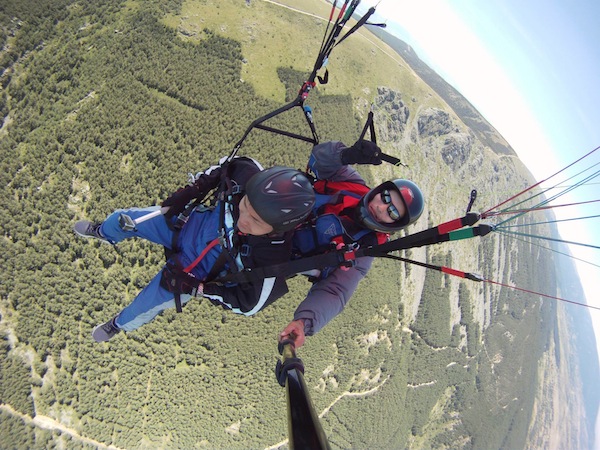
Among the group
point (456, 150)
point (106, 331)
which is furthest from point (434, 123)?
point (106, 331)

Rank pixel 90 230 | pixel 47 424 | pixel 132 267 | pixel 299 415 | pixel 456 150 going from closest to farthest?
1. pixel 299 415
2. pixel 90 230
3. pixel 47 424
4. pixel 132 267
5. pixel 456 150

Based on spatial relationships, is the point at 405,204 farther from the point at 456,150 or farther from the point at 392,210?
the point at 456,150

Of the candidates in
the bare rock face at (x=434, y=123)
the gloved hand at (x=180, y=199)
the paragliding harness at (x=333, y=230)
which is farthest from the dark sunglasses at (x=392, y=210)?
the bare rock face at (x=434, y=123)

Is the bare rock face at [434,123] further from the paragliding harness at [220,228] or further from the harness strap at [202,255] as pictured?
the harness strap at [202,255]

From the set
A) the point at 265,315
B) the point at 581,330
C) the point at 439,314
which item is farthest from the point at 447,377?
the point at 581,330

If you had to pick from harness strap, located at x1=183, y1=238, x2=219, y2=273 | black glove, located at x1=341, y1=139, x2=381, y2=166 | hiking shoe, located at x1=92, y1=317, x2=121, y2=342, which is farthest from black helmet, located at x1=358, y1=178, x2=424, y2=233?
hiking shoe, located at x1=92, y1=317, x2=121, y2=342

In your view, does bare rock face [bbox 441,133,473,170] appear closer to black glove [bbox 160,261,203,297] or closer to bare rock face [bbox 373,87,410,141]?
bare rock face [bbox 373,87,410,141]
